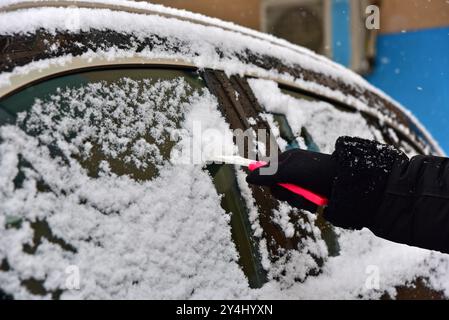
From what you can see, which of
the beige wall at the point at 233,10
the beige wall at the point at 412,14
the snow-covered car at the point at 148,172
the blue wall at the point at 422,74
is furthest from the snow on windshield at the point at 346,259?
the beige wall at the point at 233,10

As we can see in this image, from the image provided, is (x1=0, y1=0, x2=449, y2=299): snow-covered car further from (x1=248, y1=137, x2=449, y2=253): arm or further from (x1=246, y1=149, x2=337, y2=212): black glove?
(x1=248, y1=137, x2=449, y2=253): arm

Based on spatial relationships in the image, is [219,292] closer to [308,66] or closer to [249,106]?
[249,106]

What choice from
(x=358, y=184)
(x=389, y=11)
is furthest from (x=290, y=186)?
(x=389, y=11)

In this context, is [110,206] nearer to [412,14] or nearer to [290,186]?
[290,186]

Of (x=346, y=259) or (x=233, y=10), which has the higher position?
(x=233, y=10)

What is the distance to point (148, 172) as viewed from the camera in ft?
→ 5.29

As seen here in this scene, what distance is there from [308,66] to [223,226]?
1.12m

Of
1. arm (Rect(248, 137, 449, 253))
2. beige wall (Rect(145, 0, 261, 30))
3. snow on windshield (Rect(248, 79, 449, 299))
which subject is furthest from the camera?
beige wall (Rect(145, 0, 261, 30))

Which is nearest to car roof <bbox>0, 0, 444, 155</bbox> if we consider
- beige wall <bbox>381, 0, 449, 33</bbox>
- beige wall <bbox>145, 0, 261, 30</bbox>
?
beige wall <bbox>381, 0, 449, 33</bbox>

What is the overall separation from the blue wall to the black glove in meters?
5.37

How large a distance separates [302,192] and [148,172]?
51 cm

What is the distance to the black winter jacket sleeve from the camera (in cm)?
170

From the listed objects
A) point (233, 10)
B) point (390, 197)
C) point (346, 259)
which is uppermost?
point (233, 10)

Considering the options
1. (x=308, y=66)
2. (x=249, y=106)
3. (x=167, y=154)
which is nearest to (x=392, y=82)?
(x=308, y=66)
